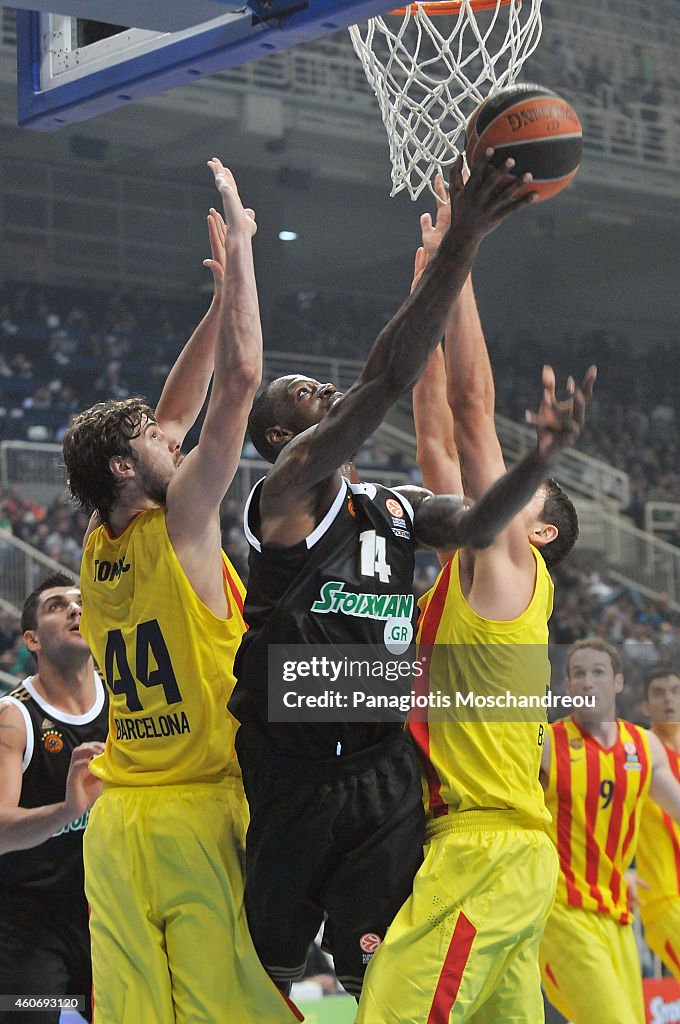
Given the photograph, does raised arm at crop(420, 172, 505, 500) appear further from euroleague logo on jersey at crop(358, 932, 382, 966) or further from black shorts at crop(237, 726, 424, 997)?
euroleague logo on jersey at crop(358, 932, 382, 966)

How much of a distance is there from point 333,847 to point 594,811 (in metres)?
2.32

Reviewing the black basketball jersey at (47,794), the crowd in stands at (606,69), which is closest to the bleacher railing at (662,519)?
the crowd in stands at (606,69)

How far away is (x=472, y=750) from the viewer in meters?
3.10

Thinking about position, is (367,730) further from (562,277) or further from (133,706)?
(562,277)

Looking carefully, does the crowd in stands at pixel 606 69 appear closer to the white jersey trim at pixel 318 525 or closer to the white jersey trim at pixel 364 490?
the white jersey trim at pixel 364 490

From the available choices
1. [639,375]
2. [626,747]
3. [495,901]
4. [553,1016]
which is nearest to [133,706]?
[495,901]

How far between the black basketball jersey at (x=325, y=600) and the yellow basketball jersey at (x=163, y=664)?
0.22 meters

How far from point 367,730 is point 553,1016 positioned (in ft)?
→ 14.0

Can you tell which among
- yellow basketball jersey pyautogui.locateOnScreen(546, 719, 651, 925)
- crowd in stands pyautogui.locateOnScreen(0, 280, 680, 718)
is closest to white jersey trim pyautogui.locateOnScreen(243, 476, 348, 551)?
yellow basketball jersey pyautogui.locateOnScreen(546, 719, 651, 925)

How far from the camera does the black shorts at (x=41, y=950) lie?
161 inches

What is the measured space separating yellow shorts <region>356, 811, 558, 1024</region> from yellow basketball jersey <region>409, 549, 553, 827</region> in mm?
62

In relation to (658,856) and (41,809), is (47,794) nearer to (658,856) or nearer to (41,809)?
(41,809)

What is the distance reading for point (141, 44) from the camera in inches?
150

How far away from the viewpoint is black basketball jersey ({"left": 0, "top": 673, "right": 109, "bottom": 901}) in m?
4.20
